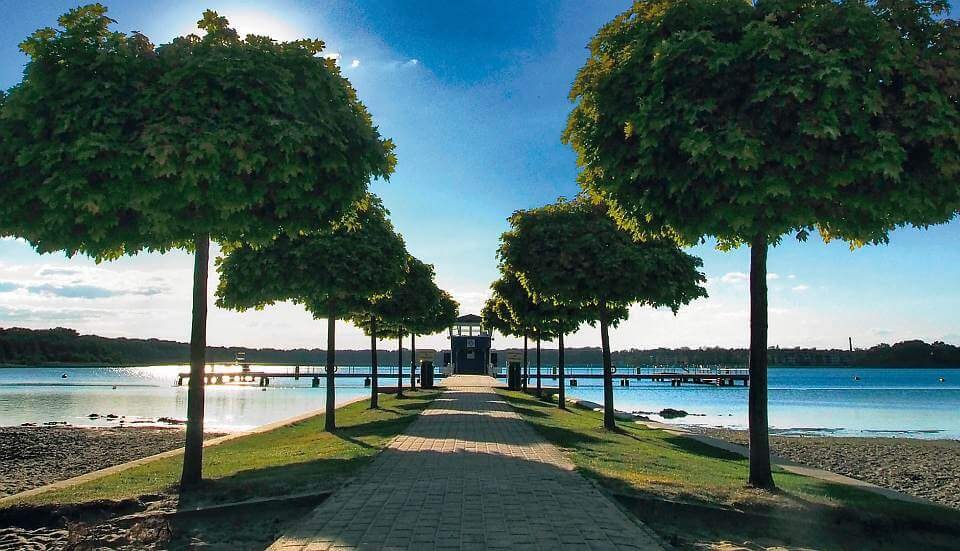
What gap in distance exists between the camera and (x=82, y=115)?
29.0 ft

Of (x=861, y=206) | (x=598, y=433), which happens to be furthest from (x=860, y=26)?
(x=598, y=433)

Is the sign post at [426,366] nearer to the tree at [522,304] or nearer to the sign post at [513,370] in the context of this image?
the sign post at [513,370]

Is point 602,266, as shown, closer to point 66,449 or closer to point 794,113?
point 794,113

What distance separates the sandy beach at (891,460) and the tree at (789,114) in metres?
8.11

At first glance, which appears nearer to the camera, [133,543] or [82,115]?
[133,543]

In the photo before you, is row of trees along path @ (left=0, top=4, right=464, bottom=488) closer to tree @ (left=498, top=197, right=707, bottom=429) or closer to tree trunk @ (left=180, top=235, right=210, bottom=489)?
tree trunk @ (left=180, top=235, right=210, bottom=489)

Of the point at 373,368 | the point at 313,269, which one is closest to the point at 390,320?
the point at 373,368

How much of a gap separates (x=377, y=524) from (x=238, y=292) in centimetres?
1216

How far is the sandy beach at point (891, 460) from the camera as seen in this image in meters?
16.2

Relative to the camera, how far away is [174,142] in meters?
8.62

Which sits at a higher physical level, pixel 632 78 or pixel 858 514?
pixel 632 78

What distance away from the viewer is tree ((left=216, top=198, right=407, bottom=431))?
17.4 metres

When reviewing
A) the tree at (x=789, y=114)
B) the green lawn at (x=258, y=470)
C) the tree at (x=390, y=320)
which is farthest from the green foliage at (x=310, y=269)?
the tree at (x=789, y=114)

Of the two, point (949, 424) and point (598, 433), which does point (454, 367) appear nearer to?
point (949, 424)
